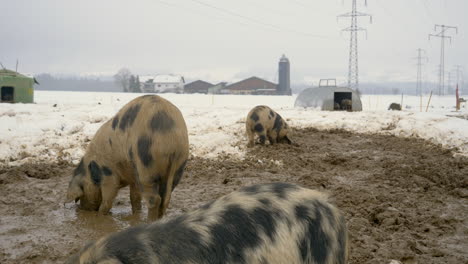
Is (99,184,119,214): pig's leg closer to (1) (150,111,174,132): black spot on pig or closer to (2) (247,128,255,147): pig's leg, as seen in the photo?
(1) (150,111,174,132): black spot on pig

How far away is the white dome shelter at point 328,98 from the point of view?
23172 mm

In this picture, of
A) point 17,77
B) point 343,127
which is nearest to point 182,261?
point 343,127

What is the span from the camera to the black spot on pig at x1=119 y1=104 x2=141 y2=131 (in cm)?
473

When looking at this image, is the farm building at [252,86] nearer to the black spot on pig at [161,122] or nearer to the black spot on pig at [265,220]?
the black spot on pig at [161,122]

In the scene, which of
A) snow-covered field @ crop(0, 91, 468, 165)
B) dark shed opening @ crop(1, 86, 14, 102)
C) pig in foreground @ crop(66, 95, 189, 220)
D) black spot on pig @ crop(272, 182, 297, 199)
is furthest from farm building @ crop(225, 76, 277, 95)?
black spot on pig @ crop(272, 182, 297, 199)

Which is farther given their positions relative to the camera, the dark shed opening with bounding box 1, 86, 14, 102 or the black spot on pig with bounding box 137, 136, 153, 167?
the dark shed opening with bounding box 1, 86, 14, 102

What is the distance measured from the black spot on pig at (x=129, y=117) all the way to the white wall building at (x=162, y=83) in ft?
208

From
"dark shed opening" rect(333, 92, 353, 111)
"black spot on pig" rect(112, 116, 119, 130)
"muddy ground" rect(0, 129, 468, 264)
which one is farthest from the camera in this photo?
"dark shed opening" rect(333, 92, 353, 111)

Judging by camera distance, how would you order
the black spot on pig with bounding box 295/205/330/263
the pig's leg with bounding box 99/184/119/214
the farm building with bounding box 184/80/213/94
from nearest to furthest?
1. the black spot on pig with bounding box 295/205/330/263
2. the pig's leg with bounding box 99/184/119/214
3. the farm building with bounding box 184/80/213/94

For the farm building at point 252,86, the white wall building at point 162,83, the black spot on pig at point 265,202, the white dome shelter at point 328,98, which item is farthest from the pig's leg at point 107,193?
the farm building at point 252,86

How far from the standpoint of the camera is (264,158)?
9.68 m

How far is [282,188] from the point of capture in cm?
246

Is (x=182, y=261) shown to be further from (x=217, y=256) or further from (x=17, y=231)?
(x=17, y=231)

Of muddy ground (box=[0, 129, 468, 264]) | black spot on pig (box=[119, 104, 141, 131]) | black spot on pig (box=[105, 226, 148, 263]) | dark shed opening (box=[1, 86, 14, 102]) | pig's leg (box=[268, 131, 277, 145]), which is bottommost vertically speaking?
muddy ground (box=[0, 129, 468, 264])
